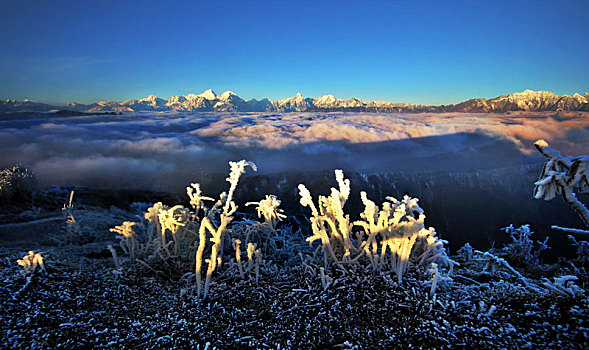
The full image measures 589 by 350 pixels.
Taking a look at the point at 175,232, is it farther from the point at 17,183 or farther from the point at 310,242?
the point at 17,183

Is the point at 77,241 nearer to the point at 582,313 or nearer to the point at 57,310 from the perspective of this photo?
the point at 57,310

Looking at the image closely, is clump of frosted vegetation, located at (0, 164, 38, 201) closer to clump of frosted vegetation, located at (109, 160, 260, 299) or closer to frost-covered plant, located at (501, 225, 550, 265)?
clump of frosted vegetation, located at (109, 160, 260, 299)

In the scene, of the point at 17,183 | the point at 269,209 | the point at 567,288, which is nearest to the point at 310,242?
the point at 269,209

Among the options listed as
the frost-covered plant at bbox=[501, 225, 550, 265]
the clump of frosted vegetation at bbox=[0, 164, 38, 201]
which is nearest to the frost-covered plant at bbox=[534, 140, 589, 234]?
the frost-covered plant at bbox=[501, 225, 550, 265]

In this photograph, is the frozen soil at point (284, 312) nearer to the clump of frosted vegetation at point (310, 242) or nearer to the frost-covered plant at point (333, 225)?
the clump of frosted vegetation at point (310, 242)

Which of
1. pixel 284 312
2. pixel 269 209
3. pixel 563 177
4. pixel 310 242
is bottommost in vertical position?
pixel 284 312

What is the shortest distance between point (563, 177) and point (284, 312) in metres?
2.72

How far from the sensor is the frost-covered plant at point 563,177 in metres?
2.19

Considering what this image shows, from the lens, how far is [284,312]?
2.65 meters

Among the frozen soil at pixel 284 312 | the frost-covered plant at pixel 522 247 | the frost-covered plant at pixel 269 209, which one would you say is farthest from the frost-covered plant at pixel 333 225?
the frost-covered plant at pixel 522 247

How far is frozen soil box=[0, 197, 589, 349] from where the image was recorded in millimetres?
2148

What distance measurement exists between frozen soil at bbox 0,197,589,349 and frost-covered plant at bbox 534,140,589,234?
31.8 inches

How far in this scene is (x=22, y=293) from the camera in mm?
2752

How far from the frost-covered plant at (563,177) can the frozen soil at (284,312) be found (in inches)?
31.8
